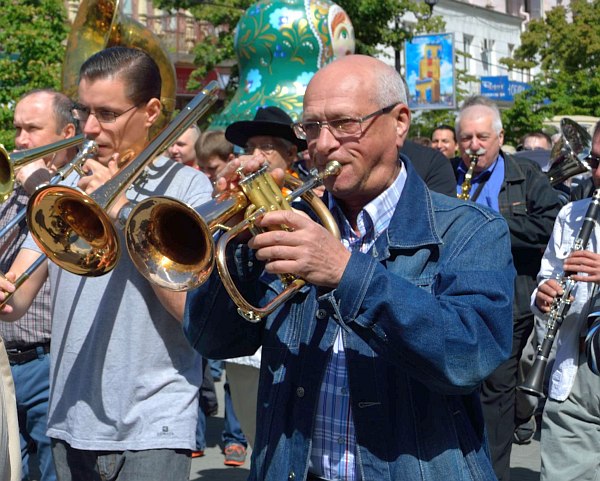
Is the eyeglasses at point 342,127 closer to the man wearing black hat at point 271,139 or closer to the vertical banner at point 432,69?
the man wearing black hat at point 271,139

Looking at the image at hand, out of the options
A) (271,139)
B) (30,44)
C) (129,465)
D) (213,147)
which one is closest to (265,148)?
(271,139)

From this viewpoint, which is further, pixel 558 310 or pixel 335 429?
pixel 558 310

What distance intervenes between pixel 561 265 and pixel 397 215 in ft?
8.35

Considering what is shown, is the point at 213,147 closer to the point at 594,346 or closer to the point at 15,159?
the point at 15,159

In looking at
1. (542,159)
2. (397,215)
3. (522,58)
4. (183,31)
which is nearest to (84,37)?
(397,215)

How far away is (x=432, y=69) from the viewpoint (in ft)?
74.5

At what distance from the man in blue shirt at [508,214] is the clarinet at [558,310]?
103 centimetres

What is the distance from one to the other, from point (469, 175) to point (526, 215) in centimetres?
48

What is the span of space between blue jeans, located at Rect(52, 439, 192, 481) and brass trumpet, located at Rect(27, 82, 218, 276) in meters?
0.63

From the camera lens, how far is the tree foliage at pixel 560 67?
1000 inches

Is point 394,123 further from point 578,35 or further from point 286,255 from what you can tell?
point 578,35

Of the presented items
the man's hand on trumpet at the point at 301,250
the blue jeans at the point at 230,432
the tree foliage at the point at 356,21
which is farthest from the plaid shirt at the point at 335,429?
the tree foliage at the point at 356,21

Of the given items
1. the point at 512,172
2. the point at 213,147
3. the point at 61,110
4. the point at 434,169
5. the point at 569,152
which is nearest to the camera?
the point at 61,110

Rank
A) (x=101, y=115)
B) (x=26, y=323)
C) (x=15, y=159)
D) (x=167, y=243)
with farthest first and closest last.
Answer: (x=26, y=323)
(x=15, y=159)
(x=101, y=115)
(x=167, y=243)
